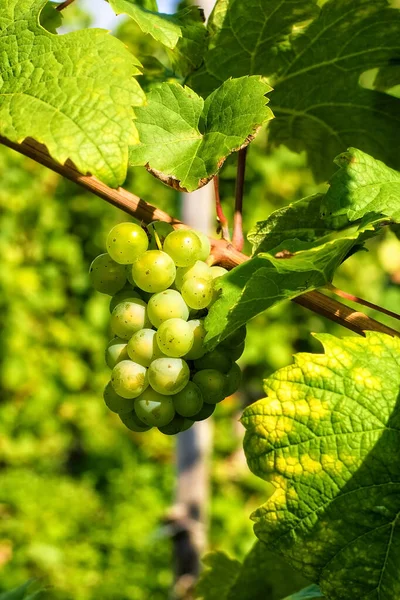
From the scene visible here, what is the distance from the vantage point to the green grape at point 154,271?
0.93 meters

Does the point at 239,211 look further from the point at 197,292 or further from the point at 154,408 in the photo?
the point at 154,408

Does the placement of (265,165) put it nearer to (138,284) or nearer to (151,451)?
(151,451)

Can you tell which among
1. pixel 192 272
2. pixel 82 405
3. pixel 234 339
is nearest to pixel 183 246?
pixel 192 272

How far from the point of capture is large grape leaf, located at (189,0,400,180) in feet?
3.80

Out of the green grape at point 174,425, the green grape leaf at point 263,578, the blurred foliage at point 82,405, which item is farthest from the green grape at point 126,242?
the blurred foliage at point 82,405

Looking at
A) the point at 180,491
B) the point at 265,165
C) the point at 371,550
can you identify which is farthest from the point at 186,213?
the point at 371,550

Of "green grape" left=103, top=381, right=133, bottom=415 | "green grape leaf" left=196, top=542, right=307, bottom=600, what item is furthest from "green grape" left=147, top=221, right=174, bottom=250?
"green grape leaf" left=196, top=542, right=307, bottom=600

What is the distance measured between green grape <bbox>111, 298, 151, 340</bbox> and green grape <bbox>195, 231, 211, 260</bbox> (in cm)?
10

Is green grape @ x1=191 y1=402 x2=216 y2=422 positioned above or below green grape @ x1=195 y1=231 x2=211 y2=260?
below

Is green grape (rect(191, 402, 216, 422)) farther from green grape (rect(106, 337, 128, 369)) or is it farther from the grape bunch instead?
green grape (rect(106, 337, 128, 369))

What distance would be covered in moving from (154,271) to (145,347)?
10 cm

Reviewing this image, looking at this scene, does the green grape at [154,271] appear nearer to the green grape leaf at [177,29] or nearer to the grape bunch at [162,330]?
the grape bunch at [162,330]

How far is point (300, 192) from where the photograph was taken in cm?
475

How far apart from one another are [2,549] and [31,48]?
146 inches
